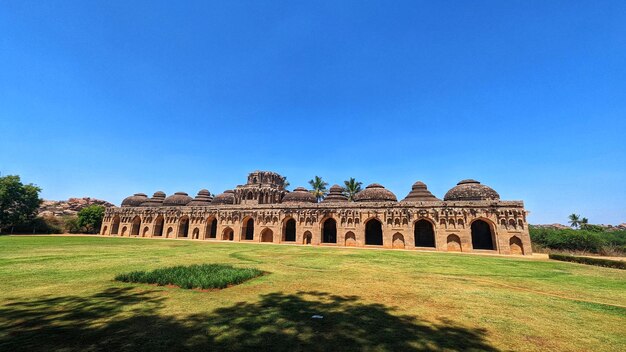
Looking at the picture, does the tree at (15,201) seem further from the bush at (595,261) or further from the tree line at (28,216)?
the bush at (595,261)

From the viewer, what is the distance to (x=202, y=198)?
51.4 meters

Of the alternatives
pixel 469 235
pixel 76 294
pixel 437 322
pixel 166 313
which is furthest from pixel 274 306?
pixel 469 235

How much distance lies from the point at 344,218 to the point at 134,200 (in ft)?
147

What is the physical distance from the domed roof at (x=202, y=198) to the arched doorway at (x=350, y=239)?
99.0 feet

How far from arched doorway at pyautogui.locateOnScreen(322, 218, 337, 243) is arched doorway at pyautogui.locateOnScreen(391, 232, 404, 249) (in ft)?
31.6

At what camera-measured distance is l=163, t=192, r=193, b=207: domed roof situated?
1977 inches

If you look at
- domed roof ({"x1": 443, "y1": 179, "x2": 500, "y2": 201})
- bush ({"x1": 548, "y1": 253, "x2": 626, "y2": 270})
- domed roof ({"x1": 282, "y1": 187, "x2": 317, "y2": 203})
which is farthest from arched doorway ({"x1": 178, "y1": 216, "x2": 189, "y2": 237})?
bush ({"x1": 548, "y1": 253, "x2": 626, "y2": 270})

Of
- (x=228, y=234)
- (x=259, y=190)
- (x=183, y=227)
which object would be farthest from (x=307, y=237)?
(x=183, y=227)

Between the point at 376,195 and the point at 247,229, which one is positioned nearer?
the point at 376,195

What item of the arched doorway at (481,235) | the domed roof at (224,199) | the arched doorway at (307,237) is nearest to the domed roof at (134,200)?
the domed roof at (224,199)

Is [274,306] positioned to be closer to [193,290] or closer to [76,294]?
[193,290]

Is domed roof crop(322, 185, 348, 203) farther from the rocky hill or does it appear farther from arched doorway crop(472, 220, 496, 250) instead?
the rocky hill

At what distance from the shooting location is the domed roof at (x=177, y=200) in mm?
50219

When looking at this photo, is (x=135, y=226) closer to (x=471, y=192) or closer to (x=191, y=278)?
(x=191, y=278)
